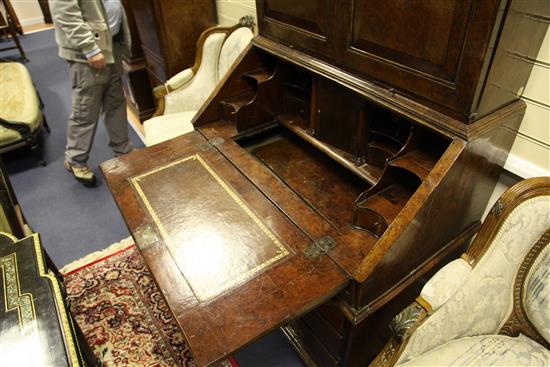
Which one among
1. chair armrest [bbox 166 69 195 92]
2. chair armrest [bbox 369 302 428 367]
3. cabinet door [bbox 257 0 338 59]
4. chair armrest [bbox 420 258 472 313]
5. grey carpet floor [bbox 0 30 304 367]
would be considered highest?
cabinet door [bbox 257 0 338 59]

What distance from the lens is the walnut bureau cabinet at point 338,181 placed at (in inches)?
33.4

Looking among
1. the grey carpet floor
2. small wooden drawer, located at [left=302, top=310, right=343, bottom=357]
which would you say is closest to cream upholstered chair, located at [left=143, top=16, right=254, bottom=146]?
the grey carpet floor

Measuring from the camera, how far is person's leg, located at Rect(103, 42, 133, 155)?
96.7 inches

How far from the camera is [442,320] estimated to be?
3.37 feet

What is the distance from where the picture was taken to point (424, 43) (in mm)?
863

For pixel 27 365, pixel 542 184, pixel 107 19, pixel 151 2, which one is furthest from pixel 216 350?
pixel 151 2

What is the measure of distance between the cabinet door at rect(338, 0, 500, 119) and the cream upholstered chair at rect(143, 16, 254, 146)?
4.04 ft

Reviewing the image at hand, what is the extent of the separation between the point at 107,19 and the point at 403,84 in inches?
78.0

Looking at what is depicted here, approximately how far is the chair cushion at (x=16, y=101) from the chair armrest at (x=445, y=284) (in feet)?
9.48

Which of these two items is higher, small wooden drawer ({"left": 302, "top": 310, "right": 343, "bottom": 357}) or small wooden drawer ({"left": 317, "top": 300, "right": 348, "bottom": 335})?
small wooden drawer ({"left": 317, "top": 300, "right": 348, "bottom": 335})

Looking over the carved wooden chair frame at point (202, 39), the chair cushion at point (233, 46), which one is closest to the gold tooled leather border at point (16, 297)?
the carved wooden chair frame at point (202, 39)

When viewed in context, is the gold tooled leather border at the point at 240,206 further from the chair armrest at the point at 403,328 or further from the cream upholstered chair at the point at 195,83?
the cream upholstered chair at the point at 195,83

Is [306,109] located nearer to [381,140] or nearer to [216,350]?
[381,140]

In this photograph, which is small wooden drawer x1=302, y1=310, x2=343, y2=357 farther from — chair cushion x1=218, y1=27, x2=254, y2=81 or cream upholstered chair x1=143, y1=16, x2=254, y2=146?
chair cushion x1=218, y1=27, x2=254, y2=81
